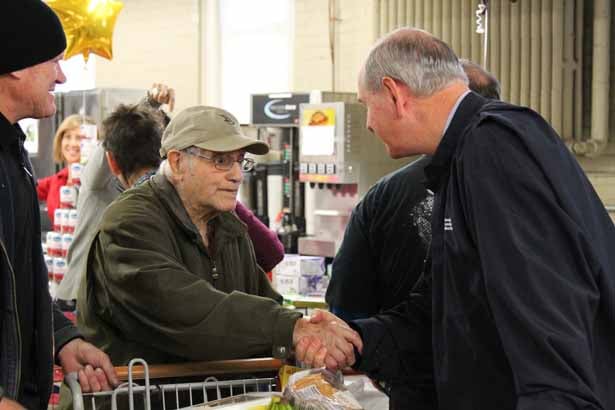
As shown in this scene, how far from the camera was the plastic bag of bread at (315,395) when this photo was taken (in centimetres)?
209

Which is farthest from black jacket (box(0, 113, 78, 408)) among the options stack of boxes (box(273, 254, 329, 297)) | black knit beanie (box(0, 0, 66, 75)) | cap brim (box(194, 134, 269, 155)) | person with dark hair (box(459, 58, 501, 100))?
stack of boxes (box(273, 254, 329, 297))

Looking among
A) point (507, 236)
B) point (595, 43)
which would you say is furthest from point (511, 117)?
point (595, 43)

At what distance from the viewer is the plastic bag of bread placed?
2088 mm

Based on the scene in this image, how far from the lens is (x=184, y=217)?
101 inches

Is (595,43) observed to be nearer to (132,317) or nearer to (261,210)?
(261,210)

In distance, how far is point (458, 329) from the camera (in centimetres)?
181

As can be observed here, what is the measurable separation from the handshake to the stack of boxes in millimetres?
2868

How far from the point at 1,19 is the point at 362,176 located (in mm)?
4452

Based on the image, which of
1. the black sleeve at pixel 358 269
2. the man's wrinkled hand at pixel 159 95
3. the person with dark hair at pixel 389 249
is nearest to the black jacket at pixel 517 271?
the person with dark hair at pixel 389 249

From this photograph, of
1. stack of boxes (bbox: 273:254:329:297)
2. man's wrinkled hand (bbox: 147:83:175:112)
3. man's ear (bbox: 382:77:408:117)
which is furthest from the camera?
stack of boxes (bbox: 273:254:329:297)

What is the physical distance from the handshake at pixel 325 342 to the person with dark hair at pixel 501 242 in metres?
0.53

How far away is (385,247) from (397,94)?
87cm

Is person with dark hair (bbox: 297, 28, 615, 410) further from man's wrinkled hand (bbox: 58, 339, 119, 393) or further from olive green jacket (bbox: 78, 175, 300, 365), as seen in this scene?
man's wrinkled hand (bbox: 58, 339, 119, 393)

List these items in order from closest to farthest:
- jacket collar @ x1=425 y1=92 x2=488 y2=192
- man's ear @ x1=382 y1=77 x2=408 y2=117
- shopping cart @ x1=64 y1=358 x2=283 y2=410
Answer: jacket collar @ x1=425 y1=92 x2=488 y2=192 < man's ear @ x1=382 y1=77 x2=408 y2=117 < shopping cart @ x1=64 y1=358 x2=283 y2=410
